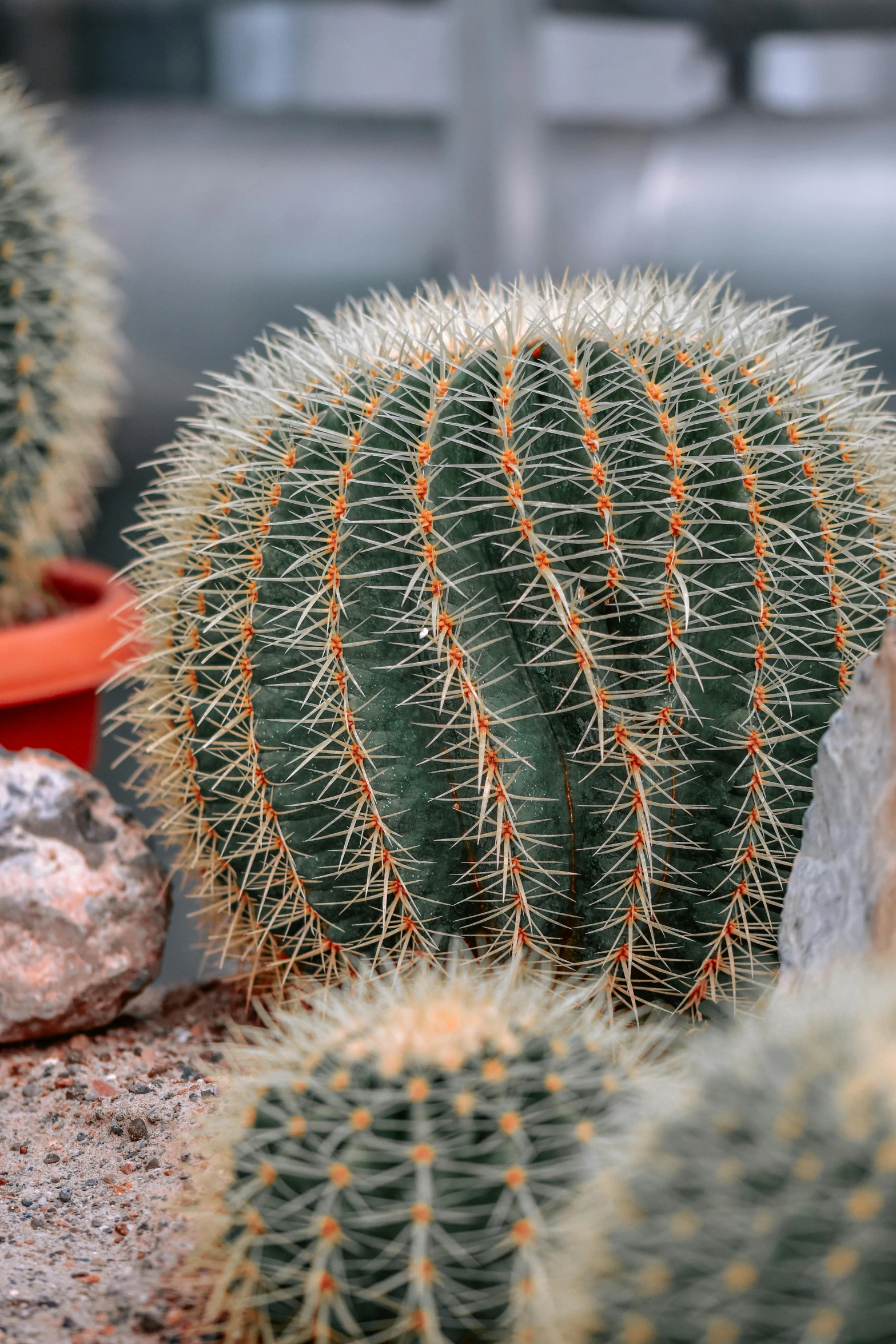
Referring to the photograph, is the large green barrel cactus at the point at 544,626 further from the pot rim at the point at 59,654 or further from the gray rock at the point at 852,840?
the pot rim at the point at 59,654

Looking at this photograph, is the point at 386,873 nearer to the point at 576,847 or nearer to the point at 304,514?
the point at 576,847

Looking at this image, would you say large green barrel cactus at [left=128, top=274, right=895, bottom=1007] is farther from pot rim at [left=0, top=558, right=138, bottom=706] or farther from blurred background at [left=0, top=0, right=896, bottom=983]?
blurred background at [left=0, top=0, right=896, bottom=983]

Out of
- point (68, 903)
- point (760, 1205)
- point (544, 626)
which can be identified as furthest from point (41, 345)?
point (760, 1205)

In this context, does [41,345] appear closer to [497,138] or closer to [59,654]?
[59,654]

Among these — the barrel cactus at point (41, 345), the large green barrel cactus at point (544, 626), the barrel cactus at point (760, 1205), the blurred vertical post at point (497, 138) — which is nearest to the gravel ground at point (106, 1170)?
the large green barrel cactus at point (544, 626)

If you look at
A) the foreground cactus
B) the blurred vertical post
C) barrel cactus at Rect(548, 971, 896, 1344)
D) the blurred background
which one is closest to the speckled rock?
the foreground cactus

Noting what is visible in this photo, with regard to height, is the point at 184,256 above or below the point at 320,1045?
above

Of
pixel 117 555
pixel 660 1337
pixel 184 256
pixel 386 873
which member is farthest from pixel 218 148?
pixel 660 1337
